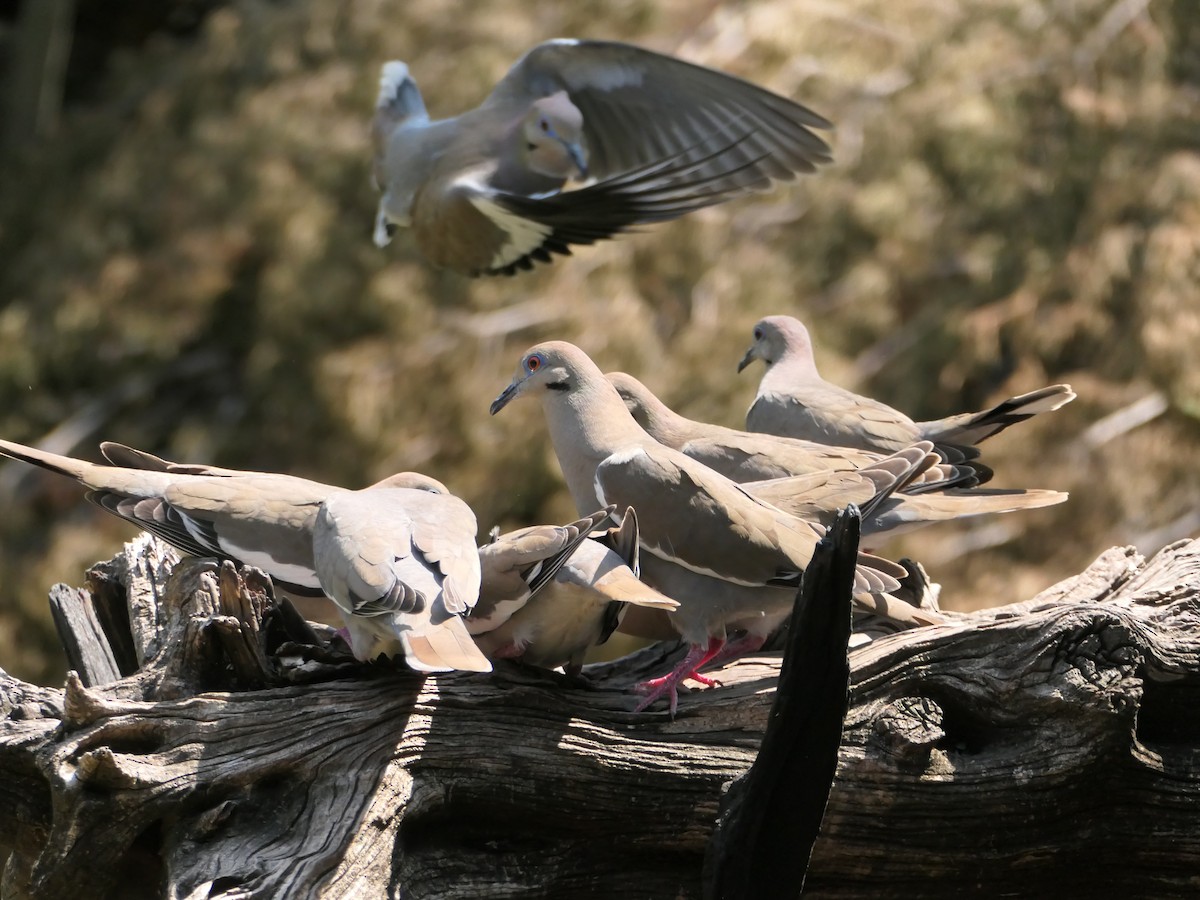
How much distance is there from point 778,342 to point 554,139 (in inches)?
43.2

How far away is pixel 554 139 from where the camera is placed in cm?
459

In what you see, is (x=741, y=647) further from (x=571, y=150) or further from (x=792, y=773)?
(x=571, y=150)

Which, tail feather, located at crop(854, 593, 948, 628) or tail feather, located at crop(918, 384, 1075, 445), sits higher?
tail feather, located at crop(918, 384, 1075, 445)

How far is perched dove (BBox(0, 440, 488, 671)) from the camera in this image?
3416 mm

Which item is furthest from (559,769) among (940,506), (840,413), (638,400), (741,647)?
(840,413)

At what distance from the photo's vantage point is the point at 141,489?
3590 mm

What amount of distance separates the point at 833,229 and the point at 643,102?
457 centimetres

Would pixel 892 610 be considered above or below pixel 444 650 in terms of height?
below

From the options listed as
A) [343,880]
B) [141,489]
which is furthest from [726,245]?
[343,880]

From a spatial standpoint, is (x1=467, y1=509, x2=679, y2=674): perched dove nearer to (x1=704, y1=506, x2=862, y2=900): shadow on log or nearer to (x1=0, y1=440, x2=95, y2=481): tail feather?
(x1=704, y1=506, x2=862, y2=900): shadow on log

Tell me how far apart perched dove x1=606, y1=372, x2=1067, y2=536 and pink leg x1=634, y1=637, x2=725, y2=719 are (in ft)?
1.52

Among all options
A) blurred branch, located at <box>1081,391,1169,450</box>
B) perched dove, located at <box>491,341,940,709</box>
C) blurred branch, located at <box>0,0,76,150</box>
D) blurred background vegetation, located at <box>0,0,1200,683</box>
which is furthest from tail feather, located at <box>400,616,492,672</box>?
blurred branch, located at <box>0,0,76,150</box>

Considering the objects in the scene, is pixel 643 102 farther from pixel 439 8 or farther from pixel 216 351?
pixel 216 351

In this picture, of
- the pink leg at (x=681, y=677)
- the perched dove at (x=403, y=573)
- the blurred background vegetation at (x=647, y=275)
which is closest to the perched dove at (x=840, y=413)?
the pink leg at (x=681, y=677)
